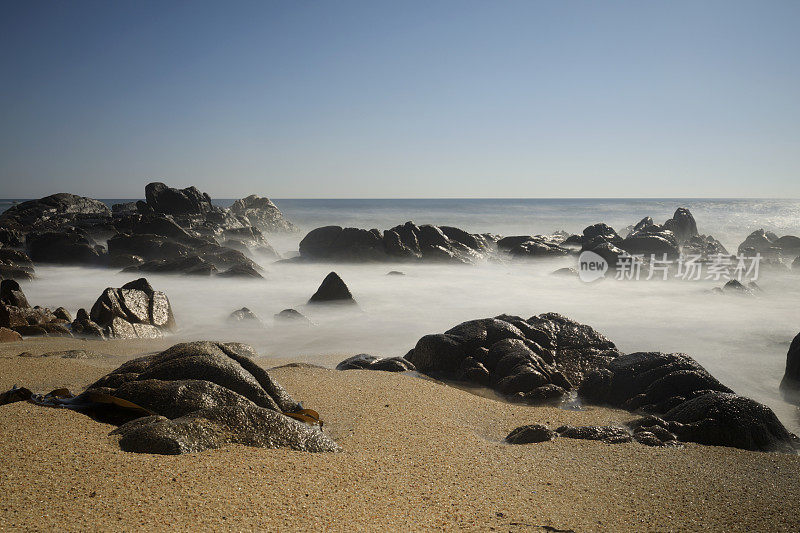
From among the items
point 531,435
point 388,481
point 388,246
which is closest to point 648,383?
point 531,435

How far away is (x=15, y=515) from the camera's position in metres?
2.02

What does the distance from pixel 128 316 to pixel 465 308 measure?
23.0ft

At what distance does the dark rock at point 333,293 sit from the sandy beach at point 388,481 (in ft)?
22.2

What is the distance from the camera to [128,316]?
7.97m

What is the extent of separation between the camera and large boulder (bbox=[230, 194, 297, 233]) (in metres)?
33.4

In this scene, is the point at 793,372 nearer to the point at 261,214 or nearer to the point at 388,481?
the point at 388,481

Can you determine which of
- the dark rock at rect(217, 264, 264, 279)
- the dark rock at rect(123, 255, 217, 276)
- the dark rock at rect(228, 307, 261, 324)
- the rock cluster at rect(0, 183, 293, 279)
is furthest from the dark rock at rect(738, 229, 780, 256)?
the dark rock at rect(123, 255, 217, 276)

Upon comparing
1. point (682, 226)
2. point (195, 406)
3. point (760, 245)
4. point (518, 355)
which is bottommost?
point (518, 355)

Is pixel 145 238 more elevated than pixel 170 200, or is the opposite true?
pixel 170 200

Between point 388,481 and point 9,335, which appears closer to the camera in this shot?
point 388,481

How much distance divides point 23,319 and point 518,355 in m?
7.62

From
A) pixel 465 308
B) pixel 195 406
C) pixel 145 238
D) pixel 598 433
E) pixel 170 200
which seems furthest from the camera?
pixel 170 200

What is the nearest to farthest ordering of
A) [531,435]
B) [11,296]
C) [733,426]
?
[531,435] → [733,426] → [11,296]

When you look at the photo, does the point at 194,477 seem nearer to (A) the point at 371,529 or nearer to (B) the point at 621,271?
(A) the point at 371,529
